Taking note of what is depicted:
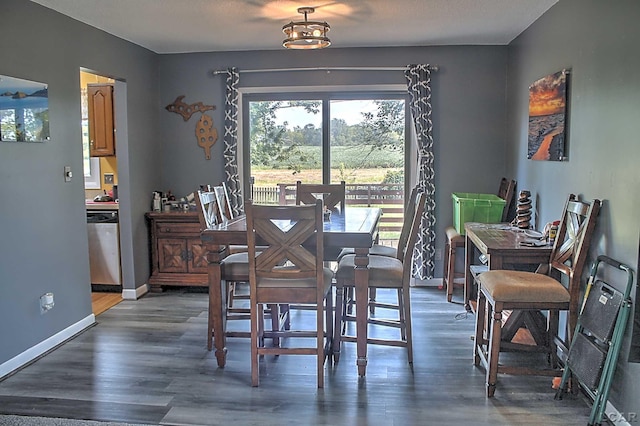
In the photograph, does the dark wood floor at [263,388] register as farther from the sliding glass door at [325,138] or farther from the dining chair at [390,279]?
the sliding glass door at [325,138]

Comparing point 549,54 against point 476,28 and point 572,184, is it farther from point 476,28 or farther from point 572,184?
point 572,184

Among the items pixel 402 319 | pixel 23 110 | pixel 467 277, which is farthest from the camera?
pixel 467 277

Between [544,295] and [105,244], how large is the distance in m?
4.08

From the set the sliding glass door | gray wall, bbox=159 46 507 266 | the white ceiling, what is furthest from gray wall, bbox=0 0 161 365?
the sliding glass door

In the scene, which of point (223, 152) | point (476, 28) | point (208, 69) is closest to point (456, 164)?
point (476, 28)

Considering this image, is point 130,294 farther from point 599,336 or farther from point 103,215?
point 599,336

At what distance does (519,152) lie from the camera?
4.81 metres

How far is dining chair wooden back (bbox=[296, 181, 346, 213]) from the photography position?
477 cm

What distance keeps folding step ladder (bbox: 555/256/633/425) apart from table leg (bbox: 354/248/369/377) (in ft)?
3.83

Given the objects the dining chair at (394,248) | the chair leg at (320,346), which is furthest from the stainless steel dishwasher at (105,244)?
the chair leg at (320,346)

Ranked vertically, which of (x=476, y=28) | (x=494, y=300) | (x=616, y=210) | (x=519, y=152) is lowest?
(x=494, y=300)

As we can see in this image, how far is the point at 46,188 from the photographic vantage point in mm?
3820

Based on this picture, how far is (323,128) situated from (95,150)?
92.0 inches

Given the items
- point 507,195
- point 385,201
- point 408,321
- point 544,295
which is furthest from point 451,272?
point 544,295
